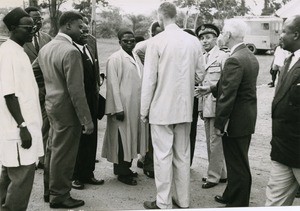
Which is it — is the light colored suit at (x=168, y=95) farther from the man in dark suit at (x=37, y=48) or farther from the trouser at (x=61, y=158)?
the man in dark suit at (x=37, y=48)

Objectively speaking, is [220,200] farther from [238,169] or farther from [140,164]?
[140,164]

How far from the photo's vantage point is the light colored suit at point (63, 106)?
322cm

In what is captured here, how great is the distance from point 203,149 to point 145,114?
84.5 inches

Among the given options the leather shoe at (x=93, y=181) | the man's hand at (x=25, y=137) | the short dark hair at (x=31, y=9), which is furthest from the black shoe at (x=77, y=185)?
the short dark hair at (x=31, y=9)

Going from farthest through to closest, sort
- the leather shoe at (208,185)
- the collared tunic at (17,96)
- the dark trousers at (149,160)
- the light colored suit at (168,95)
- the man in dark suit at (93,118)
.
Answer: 1. the dark trousers at (149,160)
2. the leather shoe at (208,185)
3. the man in dark suit at (93,118)
4. the light colored suit at (168,95)
5. the collared tunic at (17,96)

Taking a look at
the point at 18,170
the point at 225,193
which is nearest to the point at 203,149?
the point at 225,193

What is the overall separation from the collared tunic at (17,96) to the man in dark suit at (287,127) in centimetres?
168

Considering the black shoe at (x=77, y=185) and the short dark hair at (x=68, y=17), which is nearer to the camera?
the short dark hair at (x=68, y=17)

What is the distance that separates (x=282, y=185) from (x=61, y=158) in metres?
1.71

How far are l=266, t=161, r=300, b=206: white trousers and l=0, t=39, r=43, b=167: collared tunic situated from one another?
167 cm

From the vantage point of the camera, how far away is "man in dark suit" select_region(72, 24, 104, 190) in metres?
3.82

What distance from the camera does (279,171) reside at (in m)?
2.87

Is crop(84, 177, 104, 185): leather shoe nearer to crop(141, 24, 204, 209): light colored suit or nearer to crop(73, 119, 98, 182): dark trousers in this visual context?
crop(73, 119, 98, 182): dark trousers

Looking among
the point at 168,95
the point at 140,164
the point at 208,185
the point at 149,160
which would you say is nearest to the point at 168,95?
the point at 168,95
